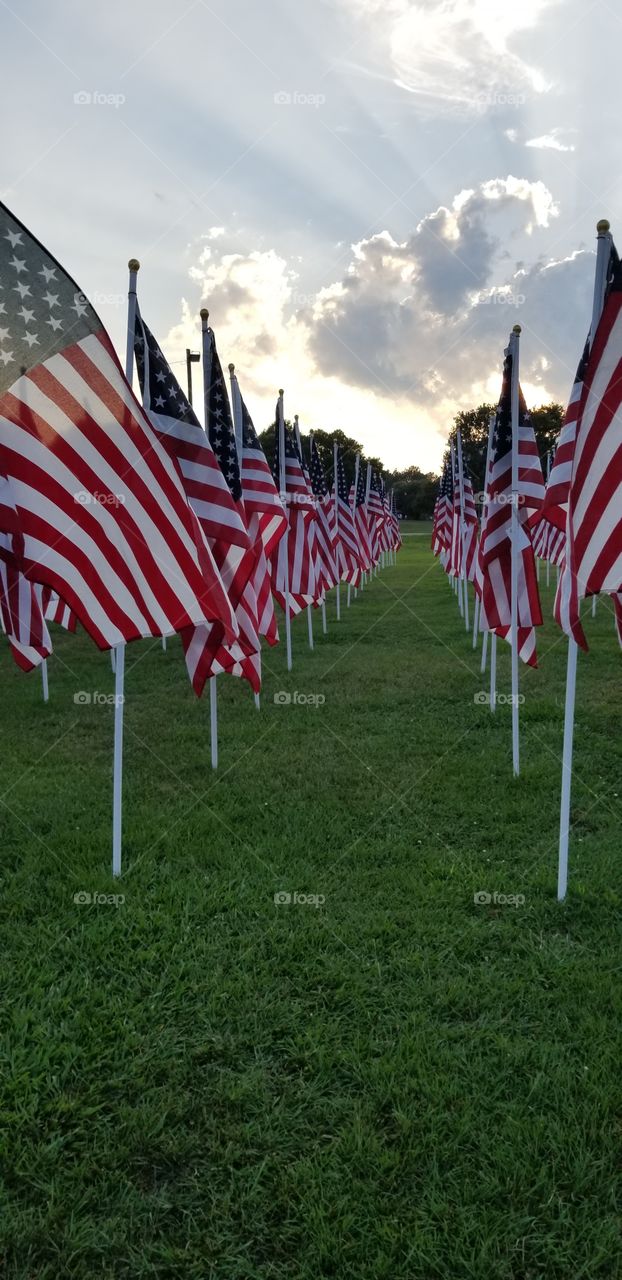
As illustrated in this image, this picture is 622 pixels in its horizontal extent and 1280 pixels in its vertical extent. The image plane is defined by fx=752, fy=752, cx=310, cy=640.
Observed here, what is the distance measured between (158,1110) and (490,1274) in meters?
1.38

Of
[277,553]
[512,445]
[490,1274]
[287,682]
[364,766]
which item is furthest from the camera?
[277,553]

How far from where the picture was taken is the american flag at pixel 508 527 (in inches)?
272

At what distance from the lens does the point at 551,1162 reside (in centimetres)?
280

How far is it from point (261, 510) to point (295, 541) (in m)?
3.78

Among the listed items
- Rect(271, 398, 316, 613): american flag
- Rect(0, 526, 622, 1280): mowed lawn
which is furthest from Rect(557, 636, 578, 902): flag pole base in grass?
Rect(271, 398, 316, 613): american flag

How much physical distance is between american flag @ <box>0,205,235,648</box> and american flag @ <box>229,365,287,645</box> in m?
3.82

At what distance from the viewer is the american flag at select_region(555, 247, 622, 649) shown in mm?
4016

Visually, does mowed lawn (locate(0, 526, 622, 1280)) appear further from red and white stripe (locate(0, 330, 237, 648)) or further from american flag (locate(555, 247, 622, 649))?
american flag (locate(555, 247, 622, 649))

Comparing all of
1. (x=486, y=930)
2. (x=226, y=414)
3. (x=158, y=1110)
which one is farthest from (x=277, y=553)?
(x=158, y=1110)

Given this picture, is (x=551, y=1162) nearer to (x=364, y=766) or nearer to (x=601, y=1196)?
(x=601, y=1196)

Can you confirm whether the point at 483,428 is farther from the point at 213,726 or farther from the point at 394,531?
the point at 213,726

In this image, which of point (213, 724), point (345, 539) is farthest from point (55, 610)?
point (345, 539)

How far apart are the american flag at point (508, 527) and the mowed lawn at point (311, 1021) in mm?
1453

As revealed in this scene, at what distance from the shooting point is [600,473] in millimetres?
4117
